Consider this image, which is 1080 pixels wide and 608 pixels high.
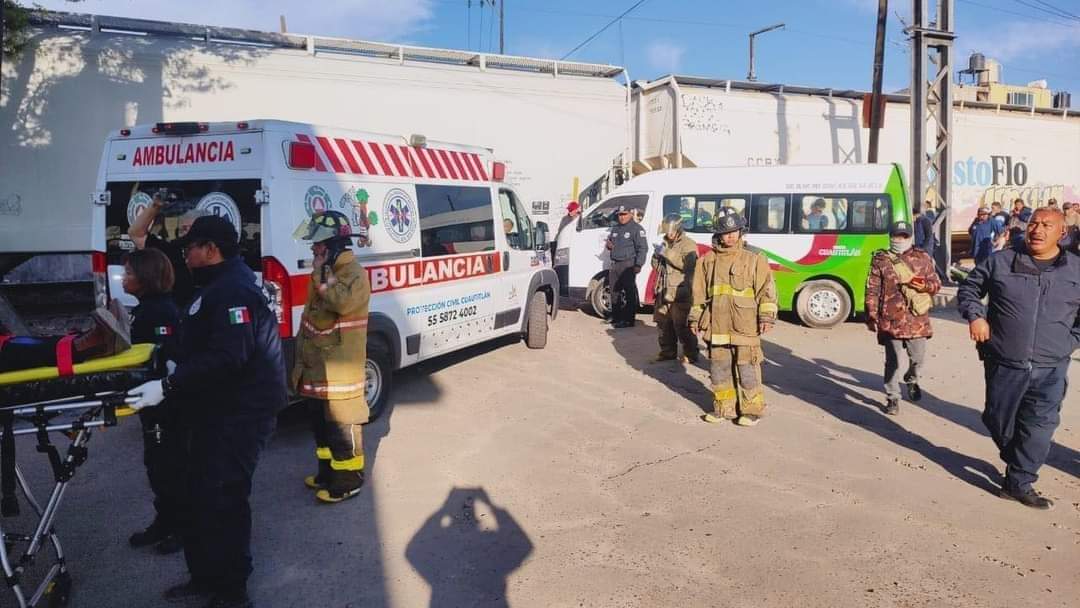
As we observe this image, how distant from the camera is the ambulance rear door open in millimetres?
5051

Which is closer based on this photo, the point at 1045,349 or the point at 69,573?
the point at 69,573

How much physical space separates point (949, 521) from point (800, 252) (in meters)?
Answer: 6.84

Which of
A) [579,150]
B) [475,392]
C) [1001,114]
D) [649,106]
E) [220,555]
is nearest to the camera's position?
[220,555]

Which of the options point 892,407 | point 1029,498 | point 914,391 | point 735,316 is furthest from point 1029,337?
point 914,391

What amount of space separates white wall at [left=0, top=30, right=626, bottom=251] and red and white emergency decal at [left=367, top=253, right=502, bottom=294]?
604 cm

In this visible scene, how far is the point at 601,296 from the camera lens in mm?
11492

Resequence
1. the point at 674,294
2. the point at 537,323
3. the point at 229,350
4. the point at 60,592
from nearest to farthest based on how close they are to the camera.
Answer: the point at 229,350, the point at 60,592, the point at 674,294, the point at 537,323

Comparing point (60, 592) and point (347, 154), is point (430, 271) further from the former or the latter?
point (60, 592)

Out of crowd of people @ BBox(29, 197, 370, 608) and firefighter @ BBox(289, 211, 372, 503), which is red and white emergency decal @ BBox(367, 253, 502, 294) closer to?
firefighter @ BBox(289, 211, 372, 503)

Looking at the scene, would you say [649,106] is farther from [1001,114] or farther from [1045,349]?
[1045,349]

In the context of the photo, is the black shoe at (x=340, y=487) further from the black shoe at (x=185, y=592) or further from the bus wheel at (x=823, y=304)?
the bus wheel at (x=823, y=304)

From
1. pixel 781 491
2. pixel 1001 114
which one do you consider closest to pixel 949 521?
pixel 781 491

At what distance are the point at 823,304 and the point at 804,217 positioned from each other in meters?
1.28

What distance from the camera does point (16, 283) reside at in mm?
10500
